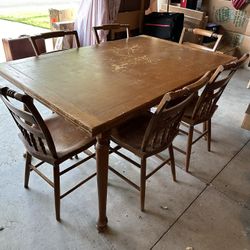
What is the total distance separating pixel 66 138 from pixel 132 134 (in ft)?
1.36

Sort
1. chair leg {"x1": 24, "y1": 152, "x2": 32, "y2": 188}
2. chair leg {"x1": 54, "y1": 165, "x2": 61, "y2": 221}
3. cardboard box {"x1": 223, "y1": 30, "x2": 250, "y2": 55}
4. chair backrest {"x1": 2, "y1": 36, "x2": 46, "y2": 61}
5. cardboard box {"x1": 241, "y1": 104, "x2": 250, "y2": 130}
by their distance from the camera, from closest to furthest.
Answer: chair leg {"x1": 54, "y1": 165, "x2": 61, "y2": 221}
chair leg {"x1": 24, "y1": 152, "x2": 32, "y2": 188}
cardboard box {"x1": 241, "y1": 104, "x2": 250, "y2": 130}
chair backrest {"x1": 2, "y1": 36, "x2": 46, "y2": 61}
cardboard box {"x1": 223, "y1": 30, "x2": 250, "y2": 55}

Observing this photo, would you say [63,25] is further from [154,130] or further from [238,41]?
[238,41]

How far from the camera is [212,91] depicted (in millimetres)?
1699

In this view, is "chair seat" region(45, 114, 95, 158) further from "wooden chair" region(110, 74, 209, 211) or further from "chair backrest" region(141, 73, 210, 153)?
"chair backrest" region(141, 73, 210, 153)

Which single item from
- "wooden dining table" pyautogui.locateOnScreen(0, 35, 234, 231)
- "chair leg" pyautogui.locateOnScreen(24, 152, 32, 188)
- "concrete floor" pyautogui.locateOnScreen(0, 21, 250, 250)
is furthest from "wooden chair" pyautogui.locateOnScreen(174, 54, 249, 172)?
"chair leg" pyautogui.locateOnScreen(24, 152, 32, 188)

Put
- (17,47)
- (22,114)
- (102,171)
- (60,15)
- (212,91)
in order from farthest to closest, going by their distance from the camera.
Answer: (60,15)
(17,47)
(212,91)
(102,171)
(22,114)

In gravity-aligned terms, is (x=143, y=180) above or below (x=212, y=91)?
below

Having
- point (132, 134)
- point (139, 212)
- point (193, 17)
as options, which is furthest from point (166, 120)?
point (193, 17)

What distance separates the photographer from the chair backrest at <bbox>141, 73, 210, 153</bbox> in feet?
3.98

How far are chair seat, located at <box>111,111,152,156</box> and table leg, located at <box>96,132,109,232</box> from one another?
25cm

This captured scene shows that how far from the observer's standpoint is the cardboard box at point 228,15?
4.04 meters

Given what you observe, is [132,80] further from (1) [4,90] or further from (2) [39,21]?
(2) [39,21]

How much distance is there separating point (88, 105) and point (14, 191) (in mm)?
970

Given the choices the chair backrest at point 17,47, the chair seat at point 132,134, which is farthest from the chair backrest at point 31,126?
the chair backrest at point 17,47
